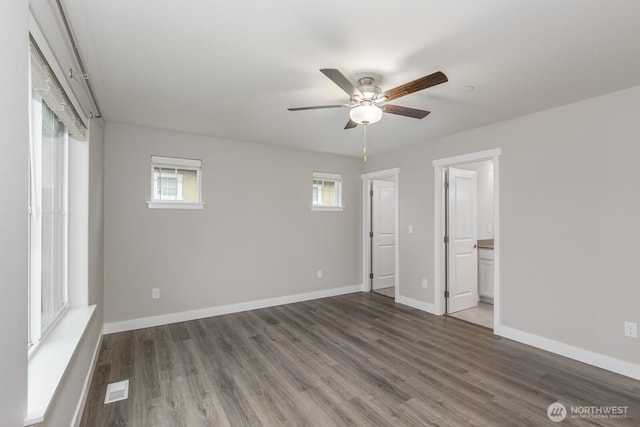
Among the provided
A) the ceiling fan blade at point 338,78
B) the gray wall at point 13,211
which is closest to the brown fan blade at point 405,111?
the ceiling fan blade at point 338,78

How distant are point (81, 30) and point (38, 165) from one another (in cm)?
86

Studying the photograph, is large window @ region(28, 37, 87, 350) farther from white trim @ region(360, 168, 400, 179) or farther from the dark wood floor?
white trim @ region(360, 168, 400, 179)

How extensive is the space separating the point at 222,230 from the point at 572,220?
4104 mm

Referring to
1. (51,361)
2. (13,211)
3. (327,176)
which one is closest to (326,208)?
(327,176)

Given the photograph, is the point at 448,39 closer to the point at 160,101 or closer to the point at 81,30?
the point at 81,30

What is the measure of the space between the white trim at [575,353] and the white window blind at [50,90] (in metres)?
4.54

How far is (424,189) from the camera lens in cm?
444

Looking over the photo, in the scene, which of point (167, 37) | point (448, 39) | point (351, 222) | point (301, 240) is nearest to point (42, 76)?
point (167, 37)

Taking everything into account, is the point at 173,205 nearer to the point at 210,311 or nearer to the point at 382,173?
the point at 210,311

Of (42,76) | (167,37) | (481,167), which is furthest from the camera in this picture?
(481,167)

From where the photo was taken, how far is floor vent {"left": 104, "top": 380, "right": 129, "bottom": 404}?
2.27 metres
